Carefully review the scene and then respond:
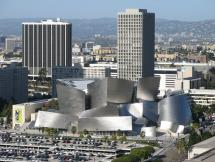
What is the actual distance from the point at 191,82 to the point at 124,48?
725 cm

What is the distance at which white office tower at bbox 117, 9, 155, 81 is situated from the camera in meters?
70.9

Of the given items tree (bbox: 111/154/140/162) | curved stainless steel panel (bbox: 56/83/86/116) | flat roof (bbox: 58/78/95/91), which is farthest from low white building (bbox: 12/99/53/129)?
tree (bbox: 111/154/140/162)

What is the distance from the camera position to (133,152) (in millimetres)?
38625

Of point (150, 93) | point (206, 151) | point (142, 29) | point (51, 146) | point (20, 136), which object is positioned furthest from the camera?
point (142, 29)

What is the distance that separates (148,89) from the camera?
166ft

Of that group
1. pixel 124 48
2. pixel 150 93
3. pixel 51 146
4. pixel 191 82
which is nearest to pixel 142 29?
pixel 124 48

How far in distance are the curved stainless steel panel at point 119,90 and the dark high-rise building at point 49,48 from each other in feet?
106

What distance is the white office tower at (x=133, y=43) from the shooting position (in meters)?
70.9

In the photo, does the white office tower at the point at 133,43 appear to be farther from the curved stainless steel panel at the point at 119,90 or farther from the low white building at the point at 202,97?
the curved stainless steel panel at the point at 119,90

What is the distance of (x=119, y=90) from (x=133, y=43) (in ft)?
75.8

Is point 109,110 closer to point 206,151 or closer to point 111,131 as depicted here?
point 111,131

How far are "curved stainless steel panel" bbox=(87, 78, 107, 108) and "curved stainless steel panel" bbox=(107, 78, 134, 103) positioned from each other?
1.05 ft

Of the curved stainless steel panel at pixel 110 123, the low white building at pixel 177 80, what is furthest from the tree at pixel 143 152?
the low white building at pixel 177 80

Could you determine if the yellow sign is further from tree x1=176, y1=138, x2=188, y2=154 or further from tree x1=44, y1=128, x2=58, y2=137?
tree x1=176, y1=138, x2=188, y2=154
